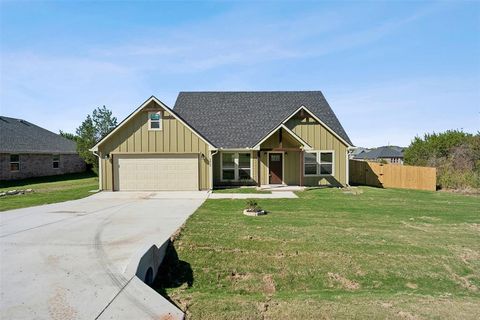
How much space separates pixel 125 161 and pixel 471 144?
2287 centimetres

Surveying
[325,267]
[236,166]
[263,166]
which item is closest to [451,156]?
[263,166]

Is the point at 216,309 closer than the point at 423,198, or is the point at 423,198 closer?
the point at 216,309

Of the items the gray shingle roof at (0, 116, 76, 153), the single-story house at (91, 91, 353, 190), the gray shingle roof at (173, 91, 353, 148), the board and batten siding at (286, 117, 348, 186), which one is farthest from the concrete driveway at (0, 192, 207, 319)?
the gray shingle roof at (0, 116, 76, 153)

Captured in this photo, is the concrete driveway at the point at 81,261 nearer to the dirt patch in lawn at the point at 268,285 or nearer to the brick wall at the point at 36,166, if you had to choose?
the dirt patch in lawn at the point at 268,285

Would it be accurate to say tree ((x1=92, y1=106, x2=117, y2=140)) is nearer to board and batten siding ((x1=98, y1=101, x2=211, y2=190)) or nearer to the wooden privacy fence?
board and batten siding ((x1=98, y1=101, x2=211, y2=190))

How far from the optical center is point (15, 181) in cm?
2244

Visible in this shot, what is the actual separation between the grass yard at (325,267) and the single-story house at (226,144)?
7.03 metres

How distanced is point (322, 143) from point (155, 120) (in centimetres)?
1026

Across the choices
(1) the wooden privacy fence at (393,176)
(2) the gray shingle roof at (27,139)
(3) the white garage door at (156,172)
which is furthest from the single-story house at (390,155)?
(2) the gray shingle roof at (27,139)

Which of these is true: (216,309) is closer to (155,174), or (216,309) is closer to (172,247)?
(172,247)

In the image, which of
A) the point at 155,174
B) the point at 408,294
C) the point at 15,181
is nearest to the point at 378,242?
the point at 408,294

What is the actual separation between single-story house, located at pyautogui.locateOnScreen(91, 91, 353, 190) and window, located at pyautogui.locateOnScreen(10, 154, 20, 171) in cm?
1109

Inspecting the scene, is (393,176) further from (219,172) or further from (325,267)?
(325,267)

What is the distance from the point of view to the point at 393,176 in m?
20.4
